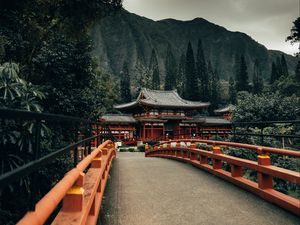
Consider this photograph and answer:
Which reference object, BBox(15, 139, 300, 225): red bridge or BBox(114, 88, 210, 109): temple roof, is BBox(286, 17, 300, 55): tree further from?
BBox(15, 139, 300, 225): red bridge

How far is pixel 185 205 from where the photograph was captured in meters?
4.60

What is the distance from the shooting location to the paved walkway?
3.90 metres

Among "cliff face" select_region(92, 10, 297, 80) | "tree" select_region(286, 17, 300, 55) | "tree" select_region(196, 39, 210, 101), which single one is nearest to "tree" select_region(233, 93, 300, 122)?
"tree" select_region(286, 17, 300, 55)

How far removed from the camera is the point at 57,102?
1401 cm

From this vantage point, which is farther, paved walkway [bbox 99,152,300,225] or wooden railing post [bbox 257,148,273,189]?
wooden railing post [bbox 257,148,273,189]

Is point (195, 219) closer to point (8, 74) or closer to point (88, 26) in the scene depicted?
point (8, 74)

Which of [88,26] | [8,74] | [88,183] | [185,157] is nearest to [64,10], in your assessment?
[88,26]

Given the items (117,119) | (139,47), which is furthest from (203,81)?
(139,47)

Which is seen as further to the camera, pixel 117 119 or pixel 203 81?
pixel 203 81

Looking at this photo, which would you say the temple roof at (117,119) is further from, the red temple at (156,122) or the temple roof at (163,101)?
the temple roof at (163,101)

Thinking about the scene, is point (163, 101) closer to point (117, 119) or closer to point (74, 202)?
point (117, 119)

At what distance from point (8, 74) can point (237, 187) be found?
21.5 feet

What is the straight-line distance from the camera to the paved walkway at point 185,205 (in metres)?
3.90

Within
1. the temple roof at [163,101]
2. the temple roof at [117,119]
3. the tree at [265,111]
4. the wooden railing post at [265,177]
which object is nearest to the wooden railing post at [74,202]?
the wooden railing post at [265,177]
